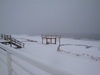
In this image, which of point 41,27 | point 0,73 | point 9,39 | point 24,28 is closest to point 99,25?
point 41,27

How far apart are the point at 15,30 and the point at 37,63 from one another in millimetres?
84271

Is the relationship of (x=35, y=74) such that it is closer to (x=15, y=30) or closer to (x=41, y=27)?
(x=15, y=30)

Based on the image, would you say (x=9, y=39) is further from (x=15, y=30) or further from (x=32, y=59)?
(x=15, y=30)

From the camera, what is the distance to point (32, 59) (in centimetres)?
91

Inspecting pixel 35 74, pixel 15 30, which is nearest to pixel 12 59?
pixel 35 74

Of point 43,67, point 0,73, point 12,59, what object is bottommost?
point 0,73

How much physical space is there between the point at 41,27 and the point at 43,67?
91.7 meters

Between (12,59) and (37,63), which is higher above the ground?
(37,63)

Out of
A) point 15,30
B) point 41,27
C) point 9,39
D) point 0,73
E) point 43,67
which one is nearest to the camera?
point 43,67

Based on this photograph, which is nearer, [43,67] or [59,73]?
[59,73]

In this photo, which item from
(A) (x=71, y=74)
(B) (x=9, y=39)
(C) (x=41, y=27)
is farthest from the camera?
(C) (x=41, y=27)

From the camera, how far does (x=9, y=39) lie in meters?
13.1

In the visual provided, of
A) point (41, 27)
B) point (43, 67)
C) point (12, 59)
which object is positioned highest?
point (41, 27)

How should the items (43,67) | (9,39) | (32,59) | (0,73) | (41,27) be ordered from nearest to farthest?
(43,67), (32,59), (0,73), (9,39), (41,27)
